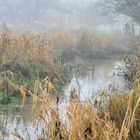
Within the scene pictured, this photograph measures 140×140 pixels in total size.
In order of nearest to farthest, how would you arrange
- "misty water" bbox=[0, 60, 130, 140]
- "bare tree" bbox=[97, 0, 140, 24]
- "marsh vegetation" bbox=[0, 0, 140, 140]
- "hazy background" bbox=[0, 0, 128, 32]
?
"marsh vegetation" bbox=[0, 0, 140, 140] < "misty water" bbox=[0, 60, 130, 140] < "bare tree" bbox=[97, 0, 140, 24] < "hazy background" bbox=[0, 0, 128, 32]

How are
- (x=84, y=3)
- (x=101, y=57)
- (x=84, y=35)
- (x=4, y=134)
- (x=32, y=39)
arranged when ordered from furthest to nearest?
(x=84, y=3) → (x=84, y=35) → (x=101, y=57) → (x=32, y=39) → (x=4, y=134)

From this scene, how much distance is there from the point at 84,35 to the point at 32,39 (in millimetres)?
7790

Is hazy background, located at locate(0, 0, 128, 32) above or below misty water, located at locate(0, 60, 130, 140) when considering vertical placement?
below

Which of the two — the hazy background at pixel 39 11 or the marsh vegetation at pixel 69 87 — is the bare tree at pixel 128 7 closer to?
the marsh vegetation at pixel 69 87

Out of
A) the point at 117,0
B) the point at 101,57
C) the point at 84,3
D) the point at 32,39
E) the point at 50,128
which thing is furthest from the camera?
the point at 84,3

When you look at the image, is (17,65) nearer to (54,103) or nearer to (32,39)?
(32,39)

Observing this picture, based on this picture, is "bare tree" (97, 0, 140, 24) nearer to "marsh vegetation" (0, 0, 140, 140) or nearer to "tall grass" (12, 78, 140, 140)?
"marsh vegetation" (0, 0, 140, 140)

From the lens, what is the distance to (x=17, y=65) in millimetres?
10516

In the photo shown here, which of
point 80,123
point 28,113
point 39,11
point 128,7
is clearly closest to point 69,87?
point 28,113

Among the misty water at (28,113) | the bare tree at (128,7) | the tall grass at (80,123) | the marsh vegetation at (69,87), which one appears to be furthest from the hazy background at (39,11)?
the tall grass at (80,123)

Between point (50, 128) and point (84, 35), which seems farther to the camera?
point (84, 35)

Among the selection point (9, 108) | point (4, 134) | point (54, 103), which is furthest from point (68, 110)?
point (9, 108)

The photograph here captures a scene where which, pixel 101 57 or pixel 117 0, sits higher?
pixel 117 0

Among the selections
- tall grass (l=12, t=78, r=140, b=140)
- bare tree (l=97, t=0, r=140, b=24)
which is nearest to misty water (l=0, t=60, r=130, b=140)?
tall grass (l=12, t=78, r=140, b=140)
